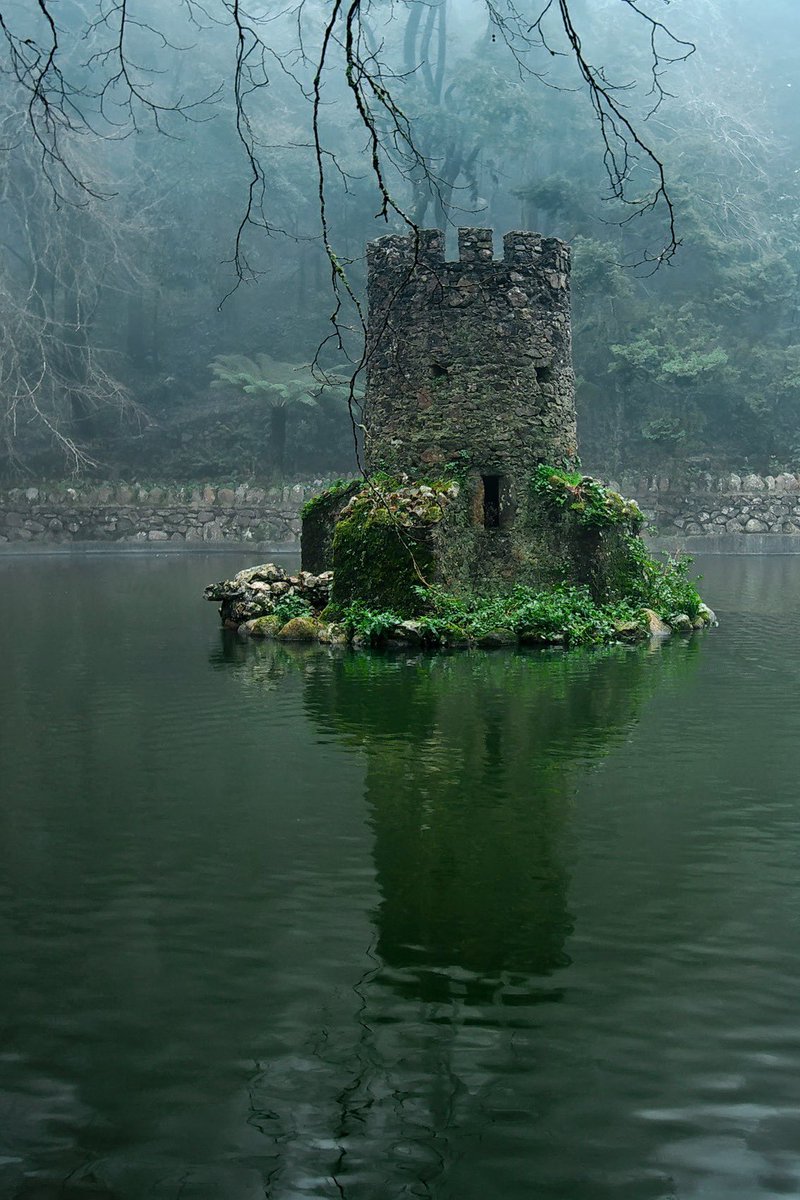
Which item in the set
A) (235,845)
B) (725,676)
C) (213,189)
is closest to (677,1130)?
(235,845)

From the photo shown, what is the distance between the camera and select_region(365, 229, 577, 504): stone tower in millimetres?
15938

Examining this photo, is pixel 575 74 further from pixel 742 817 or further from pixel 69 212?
pixel 742 817

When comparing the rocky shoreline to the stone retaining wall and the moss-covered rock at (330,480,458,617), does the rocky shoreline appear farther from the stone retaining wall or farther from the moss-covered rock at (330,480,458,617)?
the stone retaining wall

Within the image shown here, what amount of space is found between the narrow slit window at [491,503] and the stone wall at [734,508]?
2135 cm

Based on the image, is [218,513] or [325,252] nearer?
[325,252]

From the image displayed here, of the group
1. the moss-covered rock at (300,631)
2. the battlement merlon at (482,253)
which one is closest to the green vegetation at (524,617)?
the moss-covered rock at (300,631)

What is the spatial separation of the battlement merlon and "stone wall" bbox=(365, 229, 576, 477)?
0.06 ft

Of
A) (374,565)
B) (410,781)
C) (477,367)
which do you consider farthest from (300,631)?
(410,781)

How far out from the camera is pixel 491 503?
16094 millimetres

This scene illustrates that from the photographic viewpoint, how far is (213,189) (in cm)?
4584

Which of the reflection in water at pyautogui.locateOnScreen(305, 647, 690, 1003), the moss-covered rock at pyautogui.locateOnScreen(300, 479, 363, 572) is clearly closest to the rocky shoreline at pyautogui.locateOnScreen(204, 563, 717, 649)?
the moss-covered rock at pyautogui.locateOnScreen(300, 479, 363, 572)

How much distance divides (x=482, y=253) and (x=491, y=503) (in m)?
3.03

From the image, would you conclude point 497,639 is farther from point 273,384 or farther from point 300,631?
point 273,384

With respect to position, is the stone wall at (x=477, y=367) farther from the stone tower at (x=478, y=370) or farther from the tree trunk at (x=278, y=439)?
the tree trunk at (x=278, y=439)
